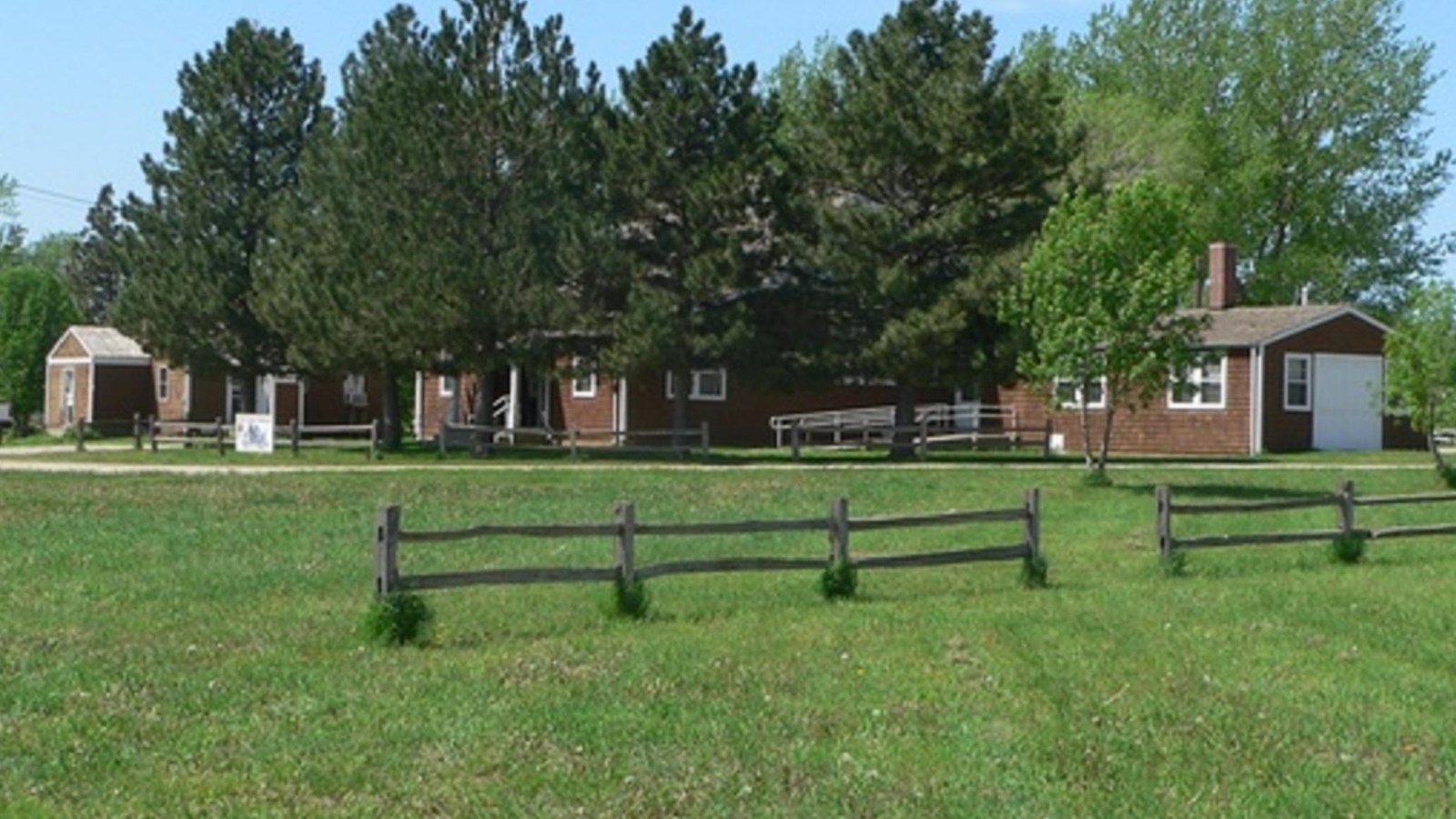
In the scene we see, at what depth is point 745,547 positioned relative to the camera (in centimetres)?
2264

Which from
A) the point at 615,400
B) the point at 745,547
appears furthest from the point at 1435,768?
the point at 615,400

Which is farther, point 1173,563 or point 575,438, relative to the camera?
point 575,438

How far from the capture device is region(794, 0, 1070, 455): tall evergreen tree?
4409cm

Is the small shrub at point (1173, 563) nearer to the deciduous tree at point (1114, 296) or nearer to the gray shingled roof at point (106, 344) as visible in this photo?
the deciduous tree at point (1114, 296)

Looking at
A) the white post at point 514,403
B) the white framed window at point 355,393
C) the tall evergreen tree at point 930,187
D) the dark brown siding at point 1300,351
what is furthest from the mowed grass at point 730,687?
the white framed window at point 355,393

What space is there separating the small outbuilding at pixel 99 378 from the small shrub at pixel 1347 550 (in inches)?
2179

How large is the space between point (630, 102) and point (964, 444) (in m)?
14.7

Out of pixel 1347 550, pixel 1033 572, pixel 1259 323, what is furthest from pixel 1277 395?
pixel 1033 572

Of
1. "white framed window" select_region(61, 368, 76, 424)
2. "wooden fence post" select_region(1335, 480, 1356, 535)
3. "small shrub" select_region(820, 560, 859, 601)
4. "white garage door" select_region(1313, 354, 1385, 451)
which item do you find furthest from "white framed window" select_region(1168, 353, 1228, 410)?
"white framed window" select_region(61, 368, 76, 424)

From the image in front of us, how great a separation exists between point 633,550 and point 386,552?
2697 mm

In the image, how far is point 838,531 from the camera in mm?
17812

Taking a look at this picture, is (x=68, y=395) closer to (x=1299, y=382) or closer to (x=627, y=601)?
(x=1299, y=382)

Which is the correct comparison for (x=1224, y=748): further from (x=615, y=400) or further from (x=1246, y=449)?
(x=615, y=400)

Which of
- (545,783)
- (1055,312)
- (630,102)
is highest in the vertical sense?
(630,102)
